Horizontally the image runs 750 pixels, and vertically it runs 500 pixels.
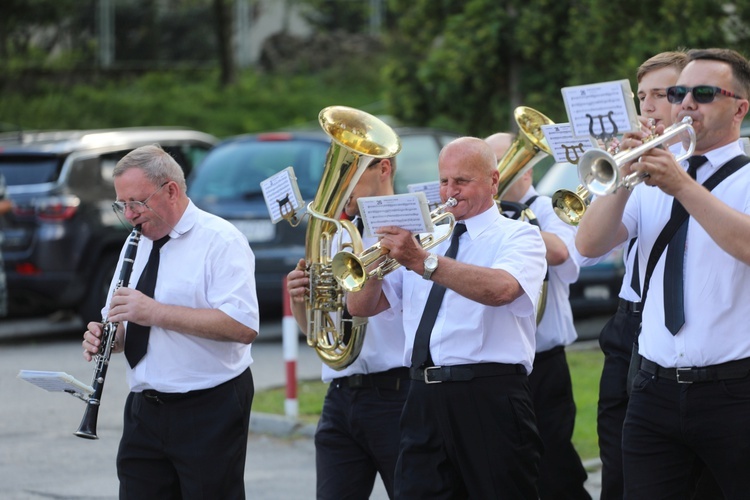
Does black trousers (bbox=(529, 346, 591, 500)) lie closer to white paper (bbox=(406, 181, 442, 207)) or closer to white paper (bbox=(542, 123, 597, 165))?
white paper (bbox=(406, 181, 442, 207))

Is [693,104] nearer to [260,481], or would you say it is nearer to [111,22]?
[260,481]

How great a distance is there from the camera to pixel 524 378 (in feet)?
15.7

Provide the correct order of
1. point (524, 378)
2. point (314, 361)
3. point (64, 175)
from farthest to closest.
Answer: point (64, 175)
point (314, 361)
point (524, 378)

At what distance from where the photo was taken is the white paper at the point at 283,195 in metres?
5.30

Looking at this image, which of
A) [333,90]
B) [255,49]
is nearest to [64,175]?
[333,90]

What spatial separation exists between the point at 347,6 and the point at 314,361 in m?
23.1

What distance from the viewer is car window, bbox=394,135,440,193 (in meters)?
11.5

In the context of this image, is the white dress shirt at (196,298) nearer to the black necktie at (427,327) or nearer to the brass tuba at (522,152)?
the black necktie at (427,327)

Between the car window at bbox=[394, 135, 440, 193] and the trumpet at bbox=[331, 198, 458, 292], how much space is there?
657cm

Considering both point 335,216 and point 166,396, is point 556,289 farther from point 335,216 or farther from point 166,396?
point 166,396

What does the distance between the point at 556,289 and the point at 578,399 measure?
306cm

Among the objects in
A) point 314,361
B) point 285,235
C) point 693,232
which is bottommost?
point 314,361

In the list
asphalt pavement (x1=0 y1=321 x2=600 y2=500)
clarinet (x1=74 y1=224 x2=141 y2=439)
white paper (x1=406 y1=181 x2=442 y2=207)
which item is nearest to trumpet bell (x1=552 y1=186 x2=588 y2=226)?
white paper (x1=406 y1=181 x2=442 y2=207)

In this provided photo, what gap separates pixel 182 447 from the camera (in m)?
4.85
